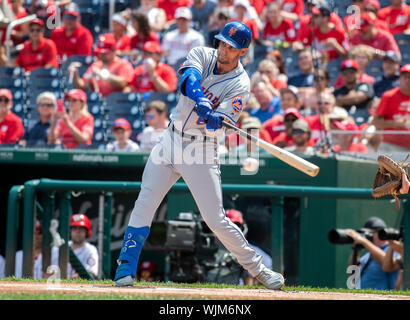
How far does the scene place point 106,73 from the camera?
10.4 metres

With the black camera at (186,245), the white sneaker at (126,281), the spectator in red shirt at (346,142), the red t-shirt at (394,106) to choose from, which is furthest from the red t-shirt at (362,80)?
the white sneaker at (126,281)

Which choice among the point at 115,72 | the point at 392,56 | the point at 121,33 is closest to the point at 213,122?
the point at 392,56

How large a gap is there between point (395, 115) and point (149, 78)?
10.4 ft

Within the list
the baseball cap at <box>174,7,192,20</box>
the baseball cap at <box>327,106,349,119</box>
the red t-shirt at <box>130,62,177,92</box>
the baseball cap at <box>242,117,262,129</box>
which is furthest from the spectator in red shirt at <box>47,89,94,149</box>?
the baseball cap at <box>327,106,349,119</box>

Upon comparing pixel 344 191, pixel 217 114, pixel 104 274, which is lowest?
pixel 104 274

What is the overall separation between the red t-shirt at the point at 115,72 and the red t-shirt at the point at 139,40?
88 centimetres

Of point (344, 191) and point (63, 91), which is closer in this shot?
point (344, 191)

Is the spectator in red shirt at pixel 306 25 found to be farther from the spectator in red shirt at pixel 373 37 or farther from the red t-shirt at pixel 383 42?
the red t-shirt at pixel 383 42

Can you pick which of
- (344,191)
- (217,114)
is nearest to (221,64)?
(217,114)

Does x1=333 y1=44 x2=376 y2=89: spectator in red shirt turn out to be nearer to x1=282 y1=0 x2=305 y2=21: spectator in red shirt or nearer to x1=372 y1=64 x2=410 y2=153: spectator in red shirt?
x1=372 y1=64 x2=410 y2=153: spectator in red shirt

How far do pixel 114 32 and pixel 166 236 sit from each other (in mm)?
5214

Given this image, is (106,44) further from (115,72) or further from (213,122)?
(213,122)
